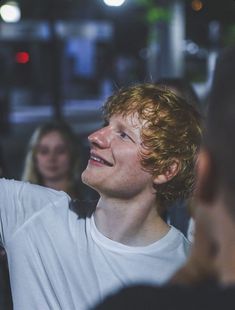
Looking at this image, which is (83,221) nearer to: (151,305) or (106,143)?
(106,143)

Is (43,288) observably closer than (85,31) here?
Yes

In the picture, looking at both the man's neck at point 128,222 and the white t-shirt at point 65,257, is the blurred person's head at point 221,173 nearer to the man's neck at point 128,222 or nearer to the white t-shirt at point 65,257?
the white t-shirt at point 65,257

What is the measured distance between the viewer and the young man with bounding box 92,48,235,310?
3.73 feet

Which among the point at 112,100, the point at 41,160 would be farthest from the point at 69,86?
the point at 112,100

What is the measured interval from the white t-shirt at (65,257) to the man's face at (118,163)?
0.16m

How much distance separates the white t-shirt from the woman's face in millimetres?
2072

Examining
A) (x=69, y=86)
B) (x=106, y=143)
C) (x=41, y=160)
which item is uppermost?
(x=106, y=143)

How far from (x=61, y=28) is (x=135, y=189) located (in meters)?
23.2

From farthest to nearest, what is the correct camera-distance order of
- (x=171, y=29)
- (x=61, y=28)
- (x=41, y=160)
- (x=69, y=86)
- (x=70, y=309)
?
(x=69, y=86) → (x=61, y=28) → (x=171, y=29) → (x=41, y=160) → (x=70, y=309)

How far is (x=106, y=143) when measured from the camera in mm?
2156

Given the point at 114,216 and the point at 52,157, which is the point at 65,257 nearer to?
the point at 114,216

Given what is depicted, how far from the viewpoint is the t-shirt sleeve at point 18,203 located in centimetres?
215

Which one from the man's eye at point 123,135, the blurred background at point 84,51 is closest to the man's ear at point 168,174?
the man's eye at point 123,135

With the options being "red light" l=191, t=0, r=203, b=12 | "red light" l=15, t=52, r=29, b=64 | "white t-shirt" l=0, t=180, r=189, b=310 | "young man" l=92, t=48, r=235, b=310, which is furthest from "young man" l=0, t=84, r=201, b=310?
"red light" l=15, t=52, r=29, b=64
